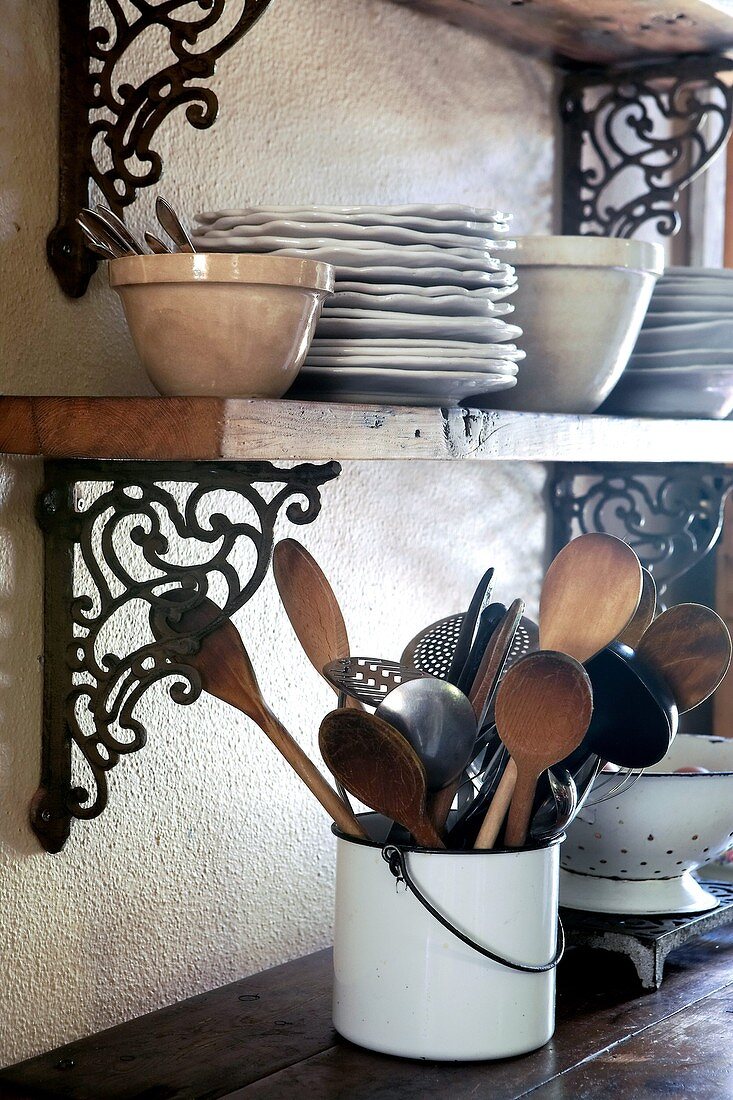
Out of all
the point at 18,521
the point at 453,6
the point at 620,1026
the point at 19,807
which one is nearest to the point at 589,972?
the point at 620,1026

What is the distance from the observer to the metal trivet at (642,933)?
1108 mm

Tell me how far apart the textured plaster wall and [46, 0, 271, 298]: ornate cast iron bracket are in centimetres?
1

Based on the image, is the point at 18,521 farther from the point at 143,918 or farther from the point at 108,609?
the point at 143,918

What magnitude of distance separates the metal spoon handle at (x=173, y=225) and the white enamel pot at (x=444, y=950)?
0.43 meters

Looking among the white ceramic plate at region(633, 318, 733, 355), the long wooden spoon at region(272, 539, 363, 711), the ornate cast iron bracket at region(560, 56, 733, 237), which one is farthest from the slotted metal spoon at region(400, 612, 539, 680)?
the ornate cast iron bracket at region(560, 56, 733, 237)

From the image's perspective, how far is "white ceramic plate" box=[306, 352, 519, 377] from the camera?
861 millimetres

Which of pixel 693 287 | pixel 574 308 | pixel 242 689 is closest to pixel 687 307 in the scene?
pixel 693 287

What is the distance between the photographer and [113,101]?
90 centimetres

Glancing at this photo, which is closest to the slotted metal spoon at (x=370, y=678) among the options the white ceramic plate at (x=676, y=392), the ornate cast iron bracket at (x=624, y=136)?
the white ceramic plate at (x=676, y=392)

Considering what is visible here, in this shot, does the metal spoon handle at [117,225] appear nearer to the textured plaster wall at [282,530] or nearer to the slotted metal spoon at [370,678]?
the textured plaster wall at [282,530]

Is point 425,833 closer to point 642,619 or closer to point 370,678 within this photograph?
→ point 370,678

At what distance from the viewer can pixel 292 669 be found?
1.19 metres

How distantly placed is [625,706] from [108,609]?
406mm

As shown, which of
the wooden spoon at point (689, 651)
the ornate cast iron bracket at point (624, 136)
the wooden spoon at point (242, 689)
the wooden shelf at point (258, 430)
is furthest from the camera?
the ornate cast iron bracket at point (624, 136)
